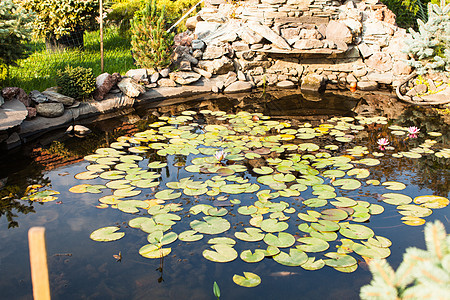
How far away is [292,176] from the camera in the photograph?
421 cm

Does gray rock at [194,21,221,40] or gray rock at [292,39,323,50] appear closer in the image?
gray rock at [292,39,323,50]

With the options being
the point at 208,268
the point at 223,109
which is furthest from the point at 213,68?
the point at 208,268

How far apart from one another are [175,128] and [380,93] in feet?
16.2

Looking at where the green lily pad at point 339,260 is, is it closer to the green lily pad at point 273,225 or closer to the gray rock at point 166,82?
the green lily pad at point 273,225

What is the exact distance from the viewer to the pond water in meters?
2.77

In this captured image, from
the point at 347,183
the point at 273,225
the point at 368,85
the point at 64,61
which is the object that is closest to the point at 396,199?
the point at 347,183

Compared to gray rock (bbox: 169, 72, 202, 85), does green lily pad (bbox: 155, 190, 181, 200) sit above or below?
below

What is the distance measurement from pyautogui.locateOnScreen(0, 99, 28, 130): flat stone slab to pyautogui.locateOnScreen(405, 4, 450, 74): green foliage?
7087mm

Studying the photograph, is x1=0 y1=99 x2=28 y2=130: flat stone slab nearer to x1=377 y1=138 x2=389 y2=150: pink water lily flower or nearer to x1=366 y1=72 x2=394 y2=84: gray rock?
x1=377 y1=138 x2=389 y2=150: pink water lily flower

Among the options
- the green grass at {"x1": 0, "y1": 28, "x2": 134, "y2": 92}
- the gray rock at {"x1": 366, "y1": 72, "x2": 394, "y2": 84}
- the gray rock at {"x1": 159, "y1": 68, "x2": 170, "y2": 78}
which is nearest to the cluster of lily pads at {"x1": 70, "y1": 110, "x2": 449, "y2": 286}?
the gray rock at {"x1": 159, "y1": 68, "x2": 170, "y2": 78}

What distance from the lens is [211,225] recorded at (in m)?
3.32

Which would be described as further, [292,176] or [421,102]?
[421,102]

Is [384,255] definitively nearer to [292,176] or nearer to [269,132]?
[292,176]

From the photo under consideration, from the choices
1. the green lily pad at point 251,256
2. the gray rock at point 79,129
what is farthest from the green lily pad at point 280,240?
the gray rock at point 79,129
